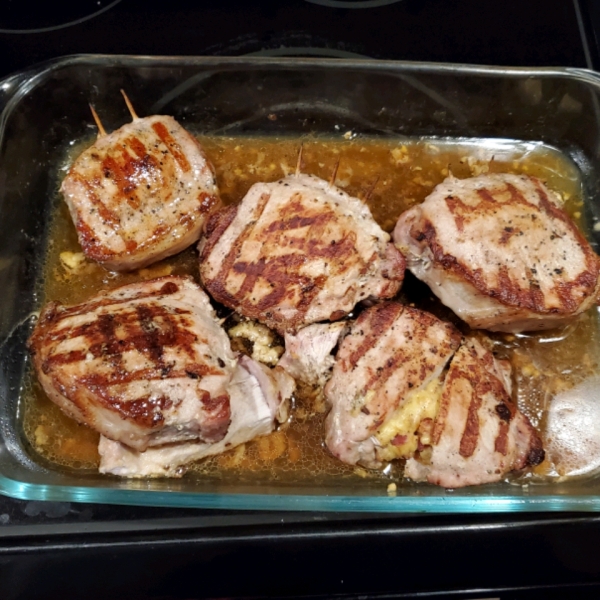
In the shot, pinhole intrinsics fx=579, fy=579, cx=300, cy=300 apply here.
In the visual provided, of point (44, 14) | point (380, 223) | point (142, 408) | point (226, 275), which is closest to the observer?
point (142, 408)

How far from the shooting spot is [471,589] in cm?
240

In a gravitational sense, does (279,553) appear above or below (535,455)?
below

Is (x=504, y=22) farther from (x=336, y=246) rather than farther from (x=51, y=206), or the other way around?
(x=51, y=206)

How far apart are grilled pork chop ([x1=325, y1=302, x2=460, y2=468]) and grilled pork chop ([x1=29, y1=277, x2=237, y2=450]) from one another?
0.46m

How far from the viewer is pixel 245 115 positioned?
310cm

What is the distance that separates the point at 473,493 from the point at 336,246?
1.16 meters

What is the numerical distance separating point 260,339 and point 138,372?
2.21 feet

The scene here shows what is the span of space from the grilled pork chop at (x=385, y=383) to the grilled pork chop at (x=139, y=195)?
38.1 inches

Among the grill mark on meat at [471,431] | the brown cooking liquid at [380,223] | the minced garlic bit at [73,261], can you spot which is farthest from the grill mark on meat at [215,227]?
the grill mark on meat at [471,431]

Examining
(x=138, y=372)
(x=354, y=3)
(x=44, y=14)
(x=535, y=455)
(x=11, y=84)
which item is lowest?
(x=535, y=455)

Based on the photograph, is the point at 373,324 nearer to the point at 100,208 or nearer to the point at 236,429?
the point at 236,429

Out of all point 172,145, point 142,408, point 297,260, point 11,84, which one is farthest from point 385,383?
point 11,84

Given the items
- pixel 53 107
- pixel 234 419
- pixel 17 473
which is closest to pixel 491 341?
pixel 234 419

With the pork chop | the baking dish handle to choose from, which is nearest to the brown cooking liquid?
the pork chop
